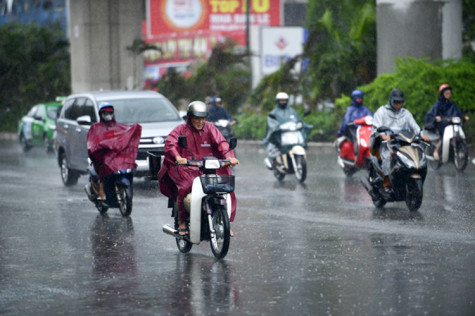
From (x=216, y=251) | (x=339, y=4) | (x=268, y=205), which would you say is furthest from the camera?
(x=339, y=4)

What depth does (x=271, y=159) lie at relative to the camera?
2098cm

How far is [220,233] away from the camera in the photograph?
10.6 meters

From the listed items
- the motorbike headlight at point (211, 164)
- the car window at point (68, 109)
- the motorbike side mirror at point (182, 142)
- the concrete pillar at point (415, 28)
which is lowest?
the car window at point (68, 109)

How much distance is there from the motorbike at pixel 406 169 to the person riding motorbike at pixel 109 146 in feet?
10.9

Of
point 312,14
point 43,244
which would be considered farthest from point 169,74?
point 312,14

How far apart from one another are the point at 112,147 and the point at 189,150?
14.6 feet

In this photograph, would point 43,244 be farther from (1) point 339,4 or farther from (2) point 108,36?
(2) point 108,36

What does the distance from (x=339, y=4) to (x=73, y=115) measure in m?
17.7

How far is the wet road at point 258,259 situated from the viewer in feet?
27.6

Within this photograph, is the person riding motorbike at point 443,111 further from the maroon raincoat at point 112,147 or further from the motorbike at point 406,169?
the maroon raincoat at point 112,147

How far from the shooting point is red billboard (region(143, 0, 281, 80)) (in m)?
80.3

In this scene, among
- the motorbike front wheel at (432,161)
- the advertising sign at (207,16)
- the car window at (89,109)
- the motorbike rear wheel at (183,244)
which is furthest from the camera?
the advertising sign at (207,16)

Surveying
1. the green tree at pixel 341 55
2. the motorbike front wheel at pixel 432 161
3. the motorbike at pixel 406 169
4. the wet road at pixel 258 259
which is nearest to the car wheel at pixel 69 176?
the wet road at pixel 258 259

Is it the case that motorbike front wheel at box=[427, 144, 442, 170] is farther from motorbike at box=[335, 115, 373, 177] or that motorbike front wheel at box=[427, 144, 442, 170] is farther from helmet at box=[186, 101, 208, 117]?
helmet at box=[186, 101, 208, 117]
